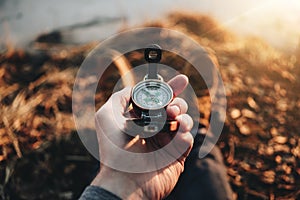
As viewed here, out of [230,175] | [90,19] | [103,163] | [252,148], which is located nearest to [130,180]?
[103,163]

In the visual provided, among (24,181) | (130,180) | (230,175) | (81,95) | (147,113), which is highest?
(147,113)

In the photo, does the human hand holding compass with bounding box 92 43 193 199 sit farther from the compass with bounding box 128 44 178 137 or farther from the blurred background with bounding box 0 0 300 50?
the blurred background with bounding box 0 0 300 50

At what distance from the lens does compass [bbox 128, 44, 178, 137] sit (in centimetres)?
184

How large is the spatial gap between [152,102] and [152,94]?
6 cm

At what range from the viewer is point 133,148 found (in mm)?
1931

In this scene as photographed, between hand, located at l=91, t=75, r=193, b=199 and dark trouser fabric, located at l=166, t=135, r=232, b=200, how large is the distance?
393 millimetres

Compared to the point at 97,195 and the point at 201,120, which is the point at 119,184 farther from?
the point at 201,120

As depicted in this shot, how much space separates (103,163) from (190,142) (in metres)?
0.39

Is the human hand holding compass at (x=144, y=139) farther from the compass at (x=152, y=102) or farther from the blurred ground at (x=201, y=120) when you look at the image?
the blurred ground at (x=201, y=120)

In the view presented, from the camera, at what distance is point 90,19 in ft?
12.3

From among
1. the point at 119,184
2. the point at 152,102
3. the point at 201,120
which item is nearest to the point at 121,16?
the point at 201,120

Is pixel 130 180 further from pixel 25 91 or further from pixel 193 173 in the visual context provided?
pixel 25 91

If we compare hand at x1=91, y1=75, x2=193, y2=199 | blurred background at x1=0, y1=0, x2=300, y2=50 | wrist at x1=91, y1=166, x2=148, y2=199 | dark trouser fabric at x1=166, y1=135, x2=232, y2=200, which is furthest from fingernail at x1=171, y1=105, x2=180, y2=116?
blurred background at x1=0, y1=0, x2=300, y2=50

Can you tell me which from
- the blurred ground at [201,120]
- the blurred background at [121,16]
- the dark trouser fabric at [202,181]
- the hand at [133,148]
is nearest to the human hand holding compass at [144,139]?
the hand at [133,148]
